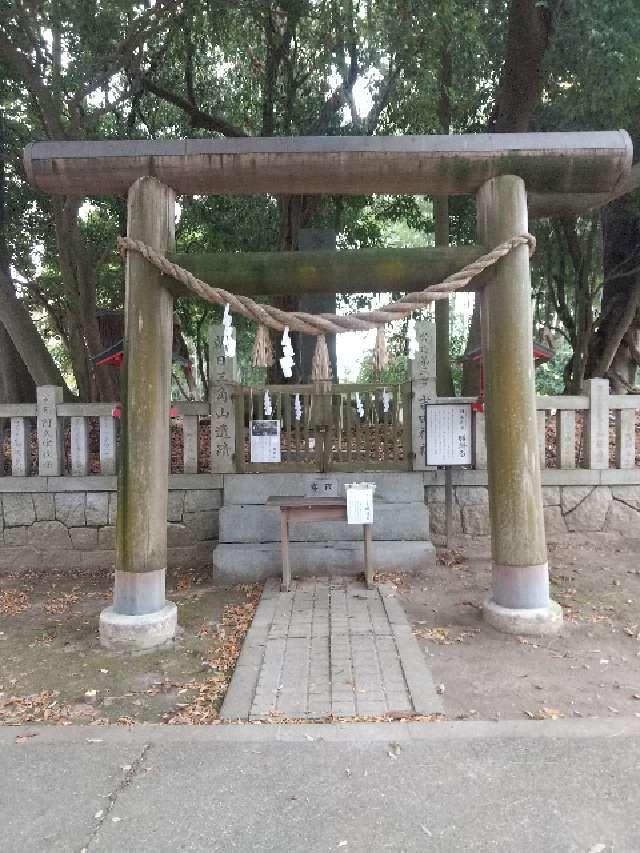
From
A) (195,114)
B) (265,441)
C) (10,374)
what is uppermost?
(195,114)

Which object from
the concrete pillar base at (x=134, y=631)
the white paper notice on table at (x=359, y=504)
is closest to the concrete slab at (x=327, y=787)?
the concrete pillar base at (x=134, y=631)

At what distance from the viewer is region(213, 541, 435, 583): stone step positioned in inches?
251

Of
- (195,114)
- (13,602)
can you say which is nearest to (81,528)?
(13,602)

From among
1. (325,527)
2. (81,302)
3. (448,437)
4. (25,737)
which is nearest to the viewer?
(25,737)

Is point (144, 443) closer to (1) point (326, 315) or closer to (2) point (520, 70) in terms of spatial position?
(1) point (326, 315)

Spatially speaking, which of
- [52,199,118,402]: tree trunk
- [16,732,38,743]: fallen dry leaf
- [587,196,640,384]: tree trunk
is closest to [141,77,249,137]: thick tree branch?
[52,199,118,402]: tree trunk

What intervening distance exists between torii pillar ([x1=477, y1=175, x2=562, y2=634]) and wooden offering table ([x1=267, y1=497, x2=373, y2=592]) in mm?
1364

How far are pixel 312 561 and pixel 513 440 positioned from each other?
8.44 ft

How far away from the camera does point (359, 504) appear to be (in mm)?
5613

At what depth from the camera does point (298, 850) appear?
96.2 inches

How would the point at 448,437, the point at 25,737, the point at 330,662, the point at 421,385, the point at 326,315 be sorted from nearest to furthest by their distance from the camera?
1. the point at 25,737
2. the point at 330,662
3. the point at 326,315
4. the point at 448,437
5. the point at 421,385

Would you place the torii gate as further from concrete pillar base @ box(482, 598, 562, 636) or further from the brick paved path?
the brick paved path

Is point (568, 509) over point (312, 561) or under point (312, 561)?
over

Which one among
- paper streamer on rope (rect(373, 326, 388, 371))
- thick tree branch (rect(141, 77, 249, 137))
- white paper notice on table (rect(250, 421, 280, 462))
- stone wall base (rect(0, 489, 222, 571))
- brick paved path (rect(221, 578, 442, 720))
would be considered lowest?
brick paved path (rect(221, 578, 442, 720))
